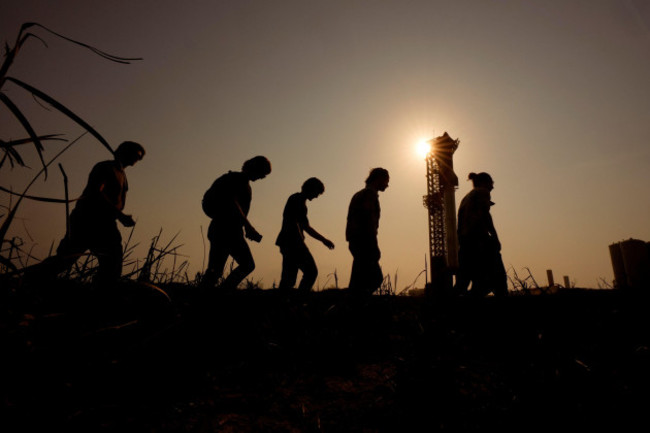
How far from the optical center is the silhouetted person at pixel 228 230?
3756mm

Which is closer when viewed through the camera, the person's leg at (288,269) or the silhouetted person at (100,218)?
the silhouetted person at (100,218)

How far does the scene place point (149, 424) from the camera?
1.29m

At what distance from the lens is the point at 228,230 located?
12.5 ft

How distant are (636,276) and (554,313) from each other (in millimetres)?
Answer: 11601

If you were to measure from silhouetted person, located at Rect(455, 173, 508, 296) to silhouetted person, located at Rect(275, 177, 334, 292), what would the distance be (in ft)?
6.37

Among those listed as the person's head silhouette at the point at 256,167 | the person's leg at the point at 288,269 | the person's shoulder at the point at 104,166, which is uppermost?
the person's head silhouette at the point at 256,167

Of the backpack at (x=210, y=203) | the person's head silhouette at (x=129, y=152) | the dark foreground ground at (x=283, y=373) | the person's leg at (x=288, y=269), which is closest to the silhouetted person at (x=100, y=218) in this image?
the person's head silhouette at (x=129, y=152)

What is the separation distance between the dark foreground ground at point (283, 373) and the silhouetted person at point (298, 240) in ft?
7.29

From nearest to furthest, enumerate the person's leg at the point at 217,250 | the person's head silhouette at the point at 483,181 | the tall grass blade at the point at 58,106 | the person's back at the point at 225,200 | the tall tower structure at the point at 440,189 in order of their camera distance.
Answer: the tall grass blade at the point at 58,106 → the person's leg at the point at 217,250 → the person's back at the point at 225,200 → the person's head silhouette at the point at 483,181 → the tall tower structure at the point at 440,189

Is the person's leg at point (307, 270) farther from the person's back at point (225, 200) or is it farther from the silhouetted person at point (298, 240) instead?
the person's back at point (225, 200)

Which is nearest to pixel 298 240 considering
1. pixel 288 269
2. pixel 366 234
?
pixel 288 269

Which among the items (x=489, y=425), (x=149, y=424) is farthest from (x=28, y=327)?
(x=489, y=425)

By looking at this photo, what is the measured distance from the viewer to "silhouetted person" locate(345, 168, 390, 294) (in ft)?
13.5

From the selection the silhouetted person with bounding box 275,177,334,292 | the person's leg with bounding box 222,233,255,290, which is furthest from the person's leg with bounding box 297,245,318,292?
the person's leg with bounding box 222,233,255,290
